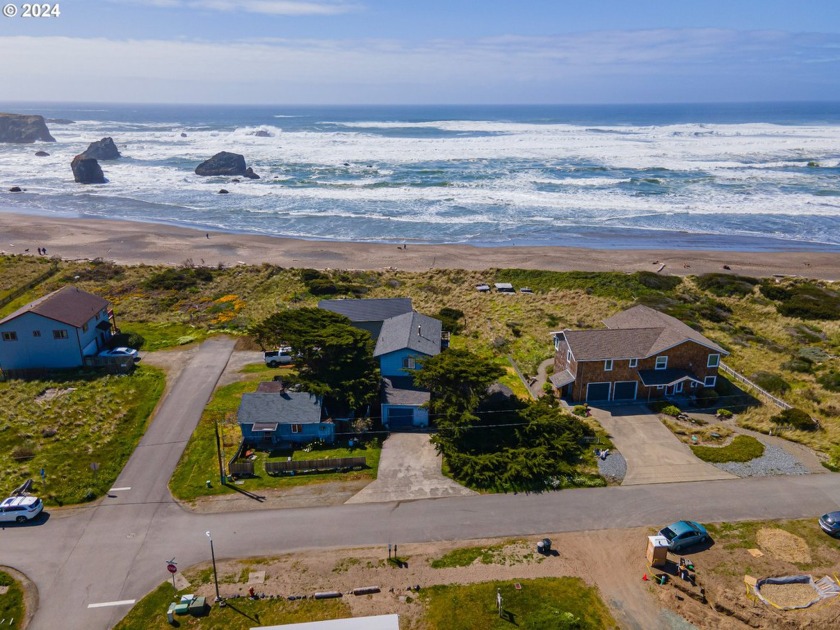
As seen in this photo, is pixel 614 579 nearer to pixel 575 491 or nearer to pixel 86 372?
pixel 575 491

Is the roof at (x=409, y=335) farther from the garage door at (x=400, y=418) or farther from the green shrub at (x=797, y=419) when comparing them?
the green shrub at (x=797, y=419)

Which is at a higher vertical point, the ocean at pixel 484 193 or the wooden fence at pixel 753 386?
the ocean at pixel 484 193

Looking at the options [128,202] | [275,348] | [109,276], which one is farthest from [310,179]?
[275,348]

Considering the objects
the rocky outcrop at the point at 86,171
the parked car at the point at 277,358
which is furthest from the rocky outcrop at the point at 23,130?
the parked car at the point at 277,358

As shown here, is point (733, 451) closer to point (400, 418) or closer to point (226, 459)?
point (400, 418)

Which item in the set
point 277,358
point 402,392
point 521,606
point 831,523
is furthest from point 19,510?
point 831,523

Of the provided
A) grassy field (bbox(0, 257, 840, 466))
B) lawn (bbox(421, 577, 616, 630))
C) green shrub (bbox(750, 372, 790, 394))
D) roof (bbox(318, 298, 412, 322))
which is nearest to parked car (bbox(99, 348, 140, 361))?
grassy field (bbox(0, 257, 840, 466))
